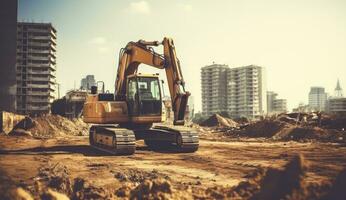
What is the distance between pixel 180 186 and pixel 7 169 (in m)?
6.15

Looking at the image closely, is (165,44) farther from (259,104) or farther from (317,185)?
(259,104)

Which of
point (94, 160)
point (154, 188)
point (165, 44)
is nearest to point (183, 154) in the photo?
point (94, 160)

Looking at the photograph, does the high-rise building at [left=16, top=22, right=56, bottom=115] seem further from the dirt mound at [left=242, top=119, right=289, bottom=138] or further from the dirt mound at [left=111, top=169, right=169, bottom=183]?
the dirt mound at [left=111, top=169, right=169, bottom=183]

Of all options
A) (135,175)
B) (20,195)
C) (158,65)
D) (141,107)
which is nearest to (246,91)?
(158,65)

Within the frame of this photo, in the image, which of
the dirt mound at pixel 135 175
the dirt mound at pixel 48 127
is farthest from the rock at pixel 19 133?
the dirt mound at pixel 135 175

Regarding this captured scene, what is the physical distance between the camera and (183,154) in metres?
16.5

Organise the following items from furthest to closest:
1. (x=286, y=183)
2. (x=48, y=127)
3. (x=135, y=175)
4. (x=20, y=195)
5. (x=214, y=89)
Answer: (x=214, y=89) → (x=48, y=127) → (x=135, y=175) → (x=286, y=183) → (x=20, y=195)

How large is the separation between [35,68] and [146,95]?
77.5 metres

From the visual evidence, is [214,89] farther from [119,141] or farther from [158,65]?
[119,141]

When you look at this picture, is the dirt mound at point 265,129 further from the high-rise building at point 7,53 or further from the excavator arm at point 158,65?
the high-rise building at point 7,53

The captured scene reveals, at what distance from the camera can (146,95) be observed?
56.2 feet

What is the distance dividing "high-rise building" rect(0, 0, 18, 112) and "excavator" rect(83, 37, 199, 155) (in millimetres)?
47437

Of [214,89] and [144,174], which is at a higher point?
[214,89]

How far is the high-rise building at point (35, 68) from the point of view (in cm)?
8588
